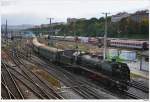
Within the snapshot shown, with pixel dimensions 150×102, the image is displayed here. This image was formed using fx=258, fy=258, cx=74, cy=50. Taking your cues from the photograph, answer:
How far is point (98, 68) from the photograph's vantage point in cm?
832

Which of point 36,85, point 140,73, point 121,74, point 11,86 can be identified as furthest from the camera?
point 140,73

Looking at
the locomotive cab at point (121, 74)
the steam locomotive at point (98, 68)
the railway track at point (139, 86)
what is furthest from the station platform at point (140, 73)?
the locomotive cab at point (121, 74)

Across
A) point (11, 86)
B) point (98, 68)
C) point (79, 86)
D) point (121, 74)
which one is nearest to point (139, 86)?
point (121, 74)

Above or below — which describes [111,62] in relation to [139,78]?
above

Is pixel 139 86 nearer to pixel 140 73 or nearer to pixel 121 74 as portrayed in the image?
pixel 121 74

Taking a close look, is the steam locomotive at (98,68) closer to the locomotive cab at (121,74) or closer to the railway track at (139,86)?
the locomotive cab at (121,74)

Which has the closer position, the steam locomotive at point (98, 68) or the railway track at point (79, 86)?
the railway track at point (79, 86)

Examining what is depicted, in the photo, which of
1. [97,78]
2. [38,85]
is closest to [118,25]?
[97,78]

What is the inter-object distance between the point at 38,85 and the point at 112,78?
7.50 ft

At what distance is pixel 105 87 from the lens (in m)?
8.00

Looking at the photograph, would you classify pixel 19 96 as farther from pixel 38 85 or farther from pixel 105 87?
pixel 105 87

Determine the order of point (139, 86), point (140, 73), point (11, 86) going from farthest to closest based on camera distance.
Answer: point (140, 73)
point (139, 86)
point (11, 86)

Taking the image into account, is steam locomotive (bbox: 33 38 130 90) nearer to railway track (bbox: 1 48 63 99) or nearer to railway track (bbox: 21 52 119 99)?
railway track (bbox: 21 52 119 99)

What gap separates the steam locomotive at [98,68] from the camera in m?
7.66
